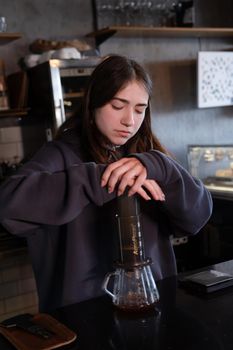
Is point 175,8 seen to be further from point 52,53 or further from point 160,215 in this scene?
point 160,215

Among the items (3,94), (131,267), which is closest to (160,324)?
(131,267)

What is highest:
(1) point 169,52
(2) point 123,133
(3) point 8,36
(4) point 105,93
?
(3) point 8,36

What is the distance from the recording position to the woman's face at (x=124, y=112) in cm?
140

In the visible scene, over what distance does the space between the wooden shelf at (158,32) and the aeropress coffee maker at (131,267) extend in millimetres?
2577

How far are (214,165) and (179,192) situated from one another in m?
2.46

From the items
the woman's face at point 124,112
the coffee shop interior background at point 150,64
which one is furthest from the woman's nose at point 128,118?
the coffee shop interior background at point 150,64

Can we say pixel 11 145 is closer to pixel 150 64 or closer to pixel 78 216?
pixel 150 64

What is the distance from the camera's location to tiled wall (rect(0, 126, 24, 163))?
3.35 m

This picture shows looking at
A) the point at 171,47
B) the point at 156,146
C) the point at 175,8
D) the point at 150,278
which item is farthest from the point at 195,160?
the point at 150,278

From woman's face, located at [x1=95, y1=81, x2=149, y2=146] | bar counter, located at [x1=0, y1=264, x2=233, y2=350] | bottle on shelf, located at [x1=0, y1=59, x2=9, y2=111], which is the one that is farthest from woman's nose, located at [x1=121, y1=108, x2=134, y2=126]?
bottle on shelf, located at [x1=0, y1=59, x2=9, y2=111]

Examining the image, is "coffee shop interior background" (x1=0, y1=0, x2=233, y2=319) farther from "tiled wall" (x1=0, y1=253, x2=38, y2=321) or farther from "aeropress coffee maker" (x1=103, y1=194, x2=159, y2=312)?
"aeropress coffee maker" (x1=103, y1=194, x2=159, y2=312)

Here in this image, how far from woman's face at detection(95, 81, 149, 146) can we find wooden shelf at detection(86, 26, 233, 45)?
85.0 inches

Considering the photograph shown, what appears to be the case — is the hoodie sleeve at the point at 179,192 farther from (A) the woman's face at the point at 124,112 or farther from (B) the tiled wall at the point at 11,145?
(B) the tiled wall at the point at 11,145

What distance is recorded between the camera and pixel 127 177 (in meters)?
1.11
